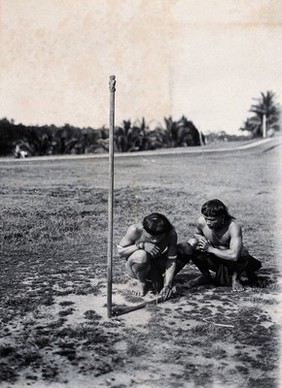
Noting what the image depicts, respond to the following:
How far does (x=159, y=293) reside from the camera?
3643 mm

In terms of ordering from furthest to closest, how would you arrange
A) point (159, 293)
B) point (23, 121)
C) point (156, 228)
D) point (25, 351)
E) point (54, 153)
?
point (54, 153), point (23, 121), point (159, 293), point (156, 228), point (25, 351)

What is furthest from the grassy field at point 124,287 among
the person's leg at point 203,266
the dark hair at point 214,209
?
the dark hair at point 214,209

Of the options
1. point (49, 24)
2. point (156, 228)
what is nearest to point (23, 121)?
point (49, 24)

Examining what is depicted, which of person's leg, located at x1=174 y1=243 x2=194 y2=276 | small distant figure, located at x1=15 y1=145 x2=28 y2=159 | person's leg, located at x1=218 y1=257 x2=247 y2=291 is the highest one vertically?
small distant figure, located at x1=15 y1=145 x2=28 y2=159

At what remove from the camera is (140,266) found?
344 centimetres

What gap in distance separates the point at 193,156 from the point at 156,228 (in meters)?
3.14

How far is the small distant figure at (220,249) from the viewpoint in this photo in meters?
3.60

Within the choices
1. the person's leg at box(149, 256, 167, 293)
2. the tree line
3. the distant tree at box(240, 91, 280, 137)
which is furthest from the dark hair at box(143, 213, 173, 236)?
the distant tree at box(240, 91, 280, 137)

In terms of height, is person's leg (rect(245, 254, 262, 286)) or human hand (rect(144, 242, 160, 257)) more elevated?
human hand (rect(144, 242, 160, 257))

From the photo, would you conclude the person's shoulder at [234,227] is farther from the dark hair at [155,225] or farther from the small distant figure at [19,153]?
the small distant figure at [19,153]

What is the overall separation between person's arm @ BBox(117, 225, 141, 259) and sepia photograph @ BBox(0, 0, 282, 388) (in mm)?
13

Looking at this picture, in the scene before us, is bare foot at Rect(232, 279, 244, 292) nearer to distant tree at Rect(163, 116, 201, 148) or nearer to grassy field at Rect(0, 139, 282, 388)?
grassy field at Rect(0, 139, 282, 388)

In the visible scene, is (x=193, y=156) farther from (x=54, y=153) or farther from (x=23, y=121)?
(x=23, y=121)

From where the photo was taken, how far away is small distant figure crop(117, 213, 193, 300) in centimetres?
341
